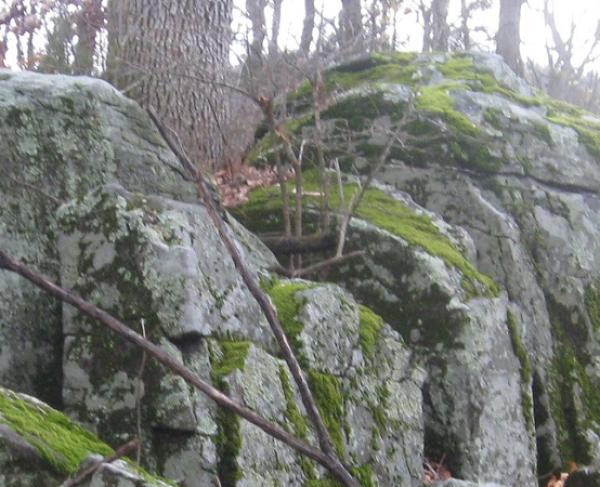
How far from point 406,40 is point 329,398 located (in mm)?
9605

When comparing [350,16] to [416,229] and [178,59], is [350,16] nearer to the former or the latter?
[178,59]

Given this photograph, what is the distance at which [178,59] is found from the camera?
7.20m

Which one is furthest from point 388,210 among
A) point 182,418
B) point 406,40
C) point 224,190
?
point 406,40

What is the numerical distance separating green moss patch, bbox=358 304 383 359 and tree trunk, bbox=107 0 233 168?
7.95 feet

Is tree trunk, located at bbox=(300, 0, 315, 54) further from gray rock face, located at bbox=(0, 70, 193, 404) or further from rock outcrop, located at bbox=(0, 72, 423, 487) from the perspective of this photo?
rock outcrop, located at bbox=(0, 72, 423, 487)

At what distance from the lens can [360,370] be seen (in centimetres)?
446

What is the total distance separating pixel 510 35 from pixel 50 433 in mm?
11680

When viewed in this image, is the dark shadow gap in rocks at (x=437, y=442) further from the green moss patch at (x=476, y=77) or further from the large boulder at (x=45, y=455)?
the green moss patch at (x=476, y=77)

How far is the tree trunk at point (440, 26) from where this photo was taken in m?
13.5

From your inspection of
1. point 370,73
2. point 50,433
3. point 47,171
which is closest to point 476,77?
point 370,73

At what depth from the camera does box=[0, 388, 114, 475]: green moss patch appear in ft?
7.89

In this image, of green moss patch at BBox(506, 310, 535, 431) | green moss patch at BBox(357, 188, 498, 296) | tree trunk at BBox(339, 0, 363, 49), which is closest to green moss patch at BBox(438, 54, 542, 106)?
green moss patch at BBox(357, 188, 498, 296)

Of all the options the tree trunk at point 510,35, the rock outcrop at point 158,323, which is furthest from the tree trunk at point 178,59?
the tree trunk at point 510,35

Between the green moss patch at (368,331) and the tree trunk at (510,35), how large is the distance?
8.54 m
